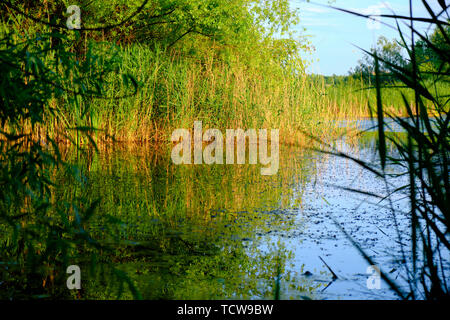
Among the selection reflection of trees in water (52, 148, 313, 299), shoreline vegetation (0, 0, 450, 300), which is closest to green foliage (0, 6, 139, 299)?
shoreline vegetation (0, 0, 450, 300)

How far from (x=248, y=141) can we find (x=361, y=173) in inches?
144

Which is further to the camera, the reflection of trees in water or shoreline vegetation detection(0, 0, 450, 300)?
the reflection of trees in water

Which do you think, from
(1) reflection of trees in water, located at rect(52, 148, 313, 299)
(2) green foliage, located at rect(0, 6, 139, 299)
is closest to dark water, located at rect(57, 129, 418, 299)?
(1) reflection of trees in water, located at rect(52, 148, 313, 299)

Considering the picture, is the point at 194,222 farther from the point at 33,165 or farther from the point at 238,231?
the point at 33,165

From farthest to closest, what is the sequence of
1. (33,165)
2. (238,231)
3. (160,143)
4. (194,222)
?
(160,143) → (194,222) → (238,231) → (33,165)

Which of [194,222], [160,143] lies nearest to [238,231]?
[194,222]

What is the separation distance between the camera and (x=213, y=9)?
42.0 ft

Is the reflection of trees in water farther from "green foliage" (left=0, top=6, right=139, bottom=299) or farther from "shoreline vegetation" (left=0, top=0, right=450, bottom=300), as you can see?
"green foliage" (left=0, top=6, right=139, bottom=299)

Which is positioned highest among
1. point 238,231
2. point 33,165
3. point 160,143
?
point 160,143

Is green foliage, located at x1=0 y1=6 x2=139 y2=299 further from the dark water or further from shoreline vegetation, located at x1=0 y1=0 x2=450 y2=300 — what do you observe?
the dark water

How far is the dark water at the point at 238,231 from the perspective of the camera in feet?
8.82

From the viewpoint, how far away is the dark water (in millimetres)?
2689

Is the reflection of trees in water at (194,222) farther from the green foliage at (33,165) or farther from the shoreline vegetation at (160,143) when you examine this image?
the green foliage at (33,165)

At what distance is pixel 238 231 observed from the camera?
12.3ft
